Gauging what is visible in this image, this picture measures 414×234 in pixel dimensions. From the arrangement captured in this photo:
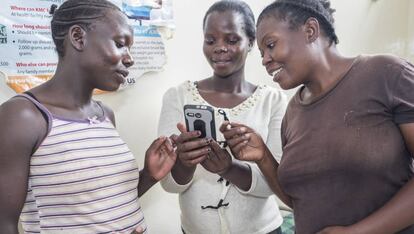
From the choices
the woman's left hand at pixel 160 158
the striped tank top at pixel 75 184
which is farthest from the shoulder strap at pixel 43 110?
the woman's left hand at pixel 160 158

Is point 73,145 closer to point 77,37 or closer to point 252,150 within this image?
point 77,37

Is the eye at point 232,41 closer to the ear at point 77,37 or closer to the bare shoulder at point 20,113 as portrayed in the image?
the ear at point 77,37

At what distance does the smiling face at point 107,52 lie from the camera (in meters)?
0.81

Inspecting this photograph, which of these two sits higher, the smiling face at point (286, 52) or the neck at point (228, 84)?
the smiling face at point (286, 52)

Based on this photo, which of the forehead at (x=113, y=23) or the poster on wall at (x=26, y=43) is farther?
the poster on wall at (x=26, y=43)

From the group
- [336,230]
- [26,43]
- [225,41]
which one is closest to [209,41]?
[225,41]

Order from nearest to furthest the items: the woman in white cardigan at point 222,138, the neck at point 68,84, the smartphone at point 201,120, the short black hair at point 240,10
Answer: the neck at point 68,84, the smartphone at point 201,120, the woman in white cardigan at point 222,138, the short black hair at point 240,10

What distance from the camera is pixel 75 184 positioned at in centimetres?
75

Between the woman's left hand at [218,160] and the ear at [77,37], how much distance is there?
1.43ft

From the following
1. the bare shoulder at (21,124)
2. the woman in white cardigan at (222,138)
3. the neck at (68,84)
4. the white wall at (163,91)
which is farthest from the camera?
the white wall at (163,91)

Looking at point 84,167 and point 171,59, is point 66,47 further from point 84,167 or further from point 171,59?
point 171,59

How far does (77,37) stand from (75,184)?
1.10ft

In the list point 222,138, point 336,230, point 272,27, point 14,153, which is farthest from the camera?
point 222,138

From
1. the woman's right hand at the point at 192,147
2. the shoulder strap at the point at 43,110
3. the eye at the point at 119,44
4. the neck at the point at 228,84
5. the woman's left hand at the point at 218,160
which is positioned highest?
the eye at the point at 119,44
